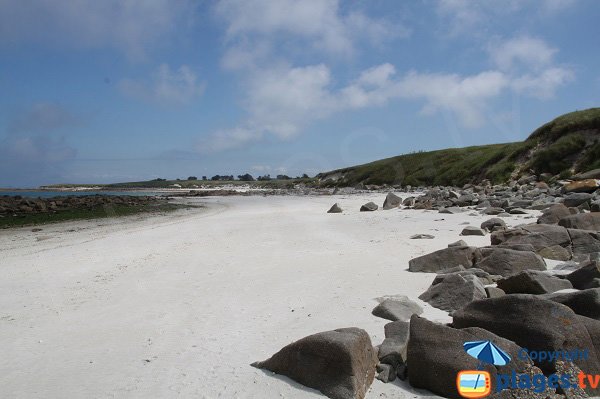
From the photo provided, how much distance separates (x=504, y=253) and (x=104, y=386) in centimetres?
617

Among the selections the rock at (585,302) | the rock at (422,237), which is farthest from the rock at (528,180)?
the rock at (585,302)

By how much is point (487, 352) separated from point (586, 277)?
2.91 meters

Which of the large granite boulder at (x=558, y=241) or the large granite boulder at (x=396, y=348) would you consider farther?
the large granite boulder at (x=558, y=241)

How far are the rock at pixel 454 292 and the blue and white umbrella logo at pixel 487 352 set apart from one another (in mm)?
1857

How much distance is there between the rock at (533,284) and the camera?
5338mm

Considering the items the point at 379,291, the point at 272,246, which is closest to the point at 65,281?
the point at 272,246

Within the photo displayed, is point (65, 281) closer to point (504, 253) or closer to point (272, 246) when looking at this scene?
point (272, 246)

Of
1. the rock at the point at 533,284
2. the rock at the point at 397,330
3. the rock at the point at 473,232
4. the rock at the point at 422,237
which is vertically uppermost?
the rock at the point at 533,284

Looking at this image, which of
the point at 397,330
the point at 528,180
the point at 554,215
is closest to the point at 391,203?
the point at 554,215

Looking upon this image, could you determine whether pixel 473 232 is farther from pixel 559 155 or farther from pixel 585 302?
pixel 559 155

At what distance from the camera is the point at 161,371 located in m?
4.42

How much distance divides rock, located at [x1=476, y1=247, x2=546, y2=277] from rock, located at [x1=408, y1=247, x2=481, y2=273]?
16.8 inches

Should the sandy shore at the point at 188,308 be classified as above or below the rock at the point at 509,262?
below

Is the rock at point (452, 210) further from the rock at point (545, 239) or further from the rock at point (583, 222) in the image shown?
the rock at point (545, 239)
